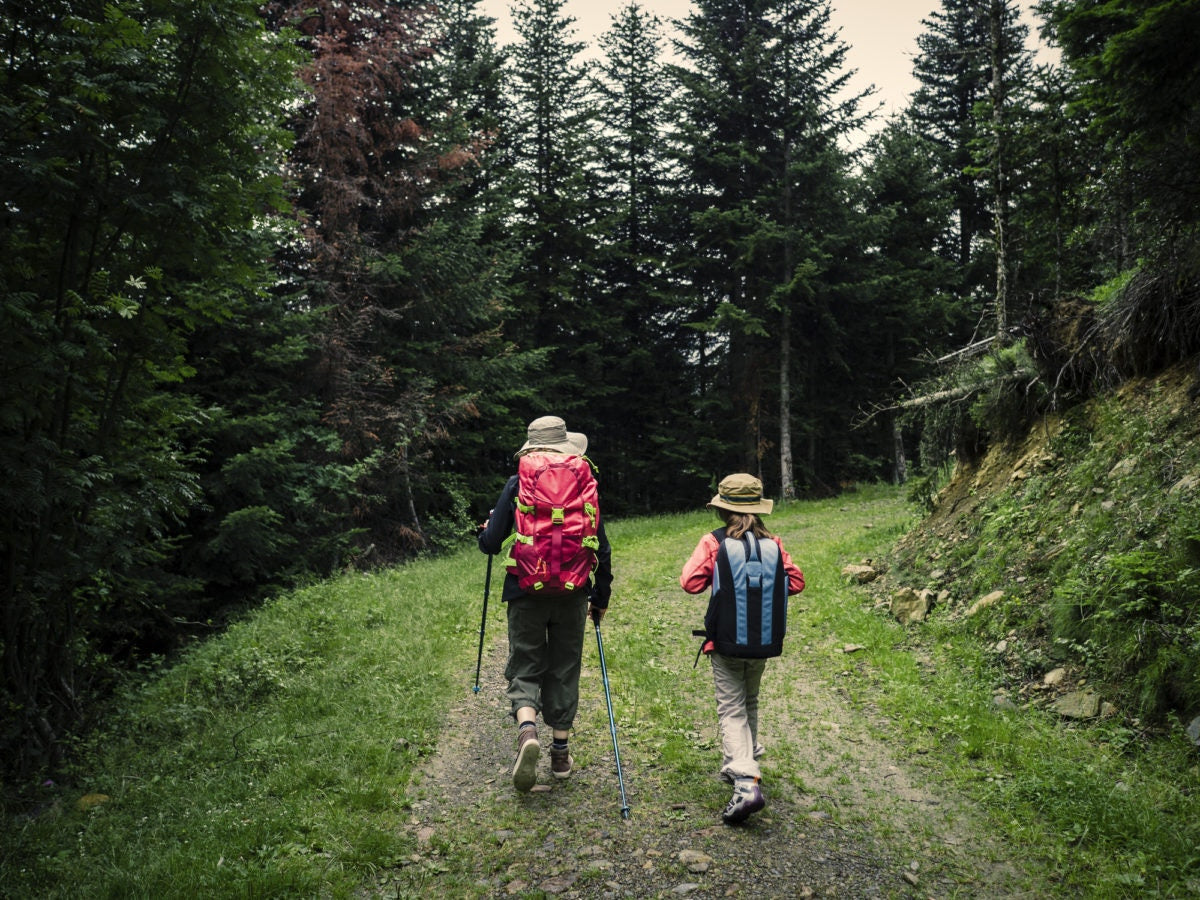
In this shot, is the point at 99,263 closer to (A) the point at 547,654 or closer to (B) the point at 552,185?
(A) the point at 547,654

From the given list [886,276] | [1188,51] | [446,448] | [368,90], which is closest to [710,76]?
[886,276]

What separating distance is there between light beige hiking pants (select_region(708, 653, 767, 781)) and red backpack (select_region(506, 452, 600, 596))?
1059mm

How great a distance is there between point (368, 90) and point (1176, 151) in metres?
14.2

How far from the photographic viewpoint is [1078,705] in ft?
16.9

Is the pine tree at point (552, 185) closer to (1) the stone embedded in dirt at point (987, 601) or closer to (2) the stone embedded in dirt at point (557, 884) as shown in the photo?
(1) the stone embedded in dirt at point (987, 601)

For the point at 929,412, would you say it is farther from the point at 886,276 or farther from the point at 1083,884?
the point at 886,276

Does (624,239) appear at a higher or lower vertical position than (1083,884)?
higher

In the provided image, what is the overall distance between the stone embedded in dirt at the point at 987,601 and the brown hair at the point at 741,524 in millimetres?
3499

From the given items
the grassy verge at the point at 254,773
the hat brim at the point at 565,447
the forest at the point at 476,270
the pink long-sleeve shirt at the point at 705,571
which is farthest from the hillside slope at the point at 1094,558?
the grassy verge at the point at 254,773

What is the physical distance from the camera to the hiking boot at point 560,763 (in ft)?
16.4

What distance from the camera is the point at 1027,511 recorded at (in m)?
7.61

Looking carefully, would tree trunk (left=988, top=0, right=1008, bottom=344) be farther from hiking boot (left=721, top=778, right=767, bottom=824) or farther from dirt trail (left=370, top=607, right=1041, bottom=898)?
hiking boot (left=721, top=778, right=767, bottom=824)

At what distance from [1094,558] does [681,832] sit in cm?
418

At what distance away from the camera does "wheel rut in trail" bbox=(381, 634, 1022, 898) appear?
3787 millimetres
